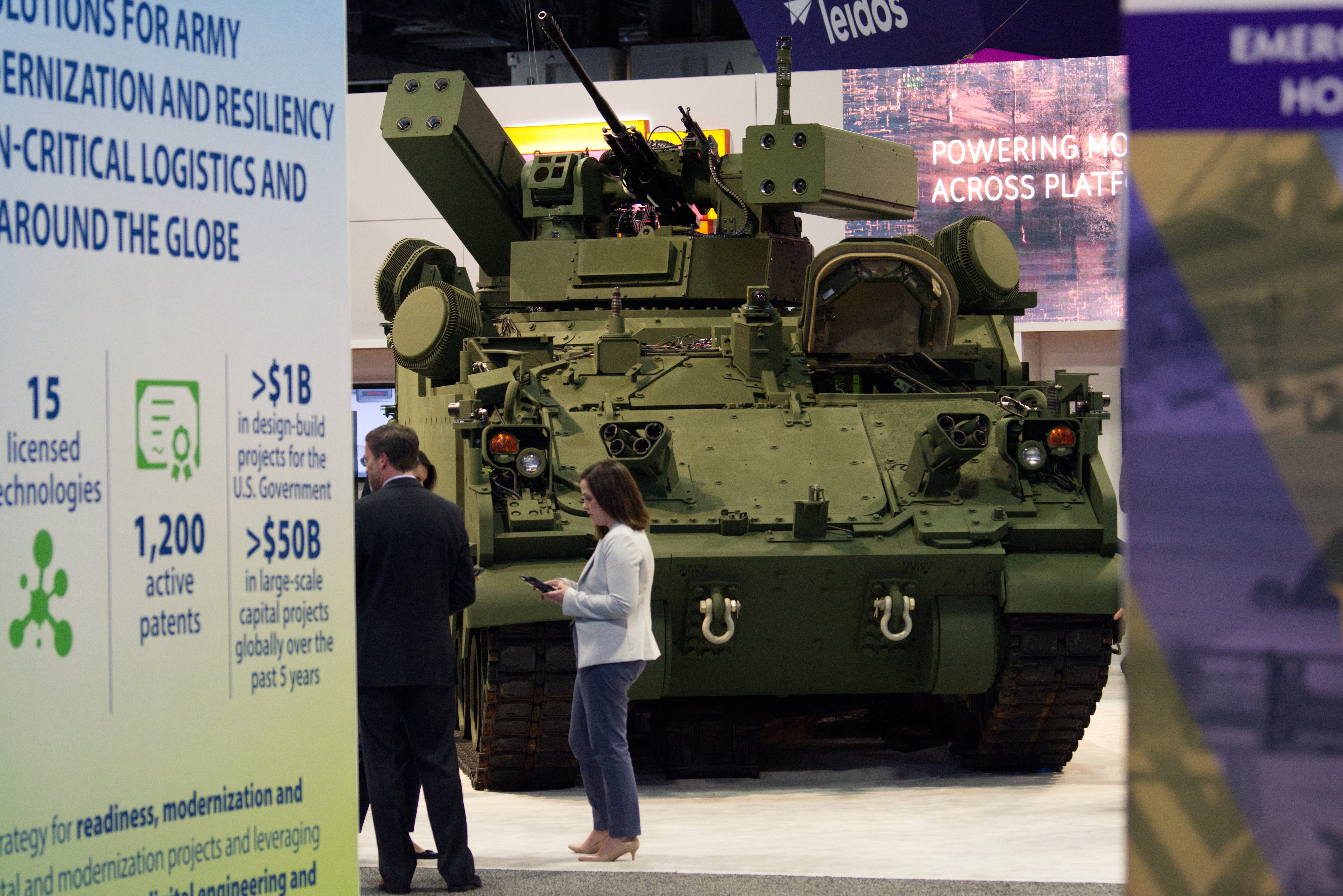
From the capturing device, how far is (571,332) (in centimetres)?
918

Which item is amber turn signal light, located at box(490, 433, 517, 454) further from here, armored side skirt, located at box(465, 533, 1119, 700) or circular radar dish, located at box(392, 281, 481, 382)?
circular radar dish, located at box(392, 281, 481, 382)

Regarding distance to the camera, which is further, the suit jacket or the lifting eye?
the lifting eye

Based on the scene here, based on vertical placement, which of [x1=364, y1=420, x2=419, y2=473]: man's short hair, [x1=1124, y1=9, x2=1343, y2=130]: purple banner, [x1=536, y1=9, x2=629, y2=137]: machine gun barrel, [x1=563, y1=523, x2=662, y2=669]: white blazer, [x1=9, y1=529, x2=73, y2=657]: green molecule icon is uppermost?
[x1=536, y1=9, x2=629, y2=137]: machine gun barrel

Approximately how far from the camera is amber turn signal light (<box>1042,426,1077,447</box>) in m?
7.67

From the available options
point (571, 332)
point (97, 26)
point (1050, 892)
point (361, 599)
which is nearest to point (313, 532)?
point (97, 26)

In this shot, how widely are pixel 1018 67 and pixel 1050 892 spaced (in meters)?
9.85

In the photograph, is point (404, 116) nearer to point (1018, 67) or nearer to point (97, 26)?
point (1018, 67)

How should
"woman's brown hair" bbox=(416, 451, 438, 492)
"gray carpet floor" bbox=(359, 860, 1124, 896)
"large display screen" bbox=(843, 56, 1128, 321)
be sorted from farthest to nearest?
"large display screen" bbox=(843, 56, 1128, 321)
"woman's brown hair" bbox=(416, 451, 438, 492)
"gray carpet floor" bbox=(359, 860, 1124, 896)

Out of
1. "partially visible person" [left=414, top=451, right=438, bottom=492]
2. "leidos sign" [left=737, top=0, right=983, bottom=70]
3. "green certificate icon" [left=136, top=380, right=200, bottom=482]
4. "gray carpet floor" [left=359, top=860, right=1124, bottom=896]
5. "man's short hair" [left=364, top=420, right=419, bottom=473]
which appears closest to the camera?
"green certificate icon" [left=136, top=380, right=200, bottom=482]

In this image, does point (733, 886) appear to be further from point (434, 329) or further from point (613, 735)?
point (434, 329)

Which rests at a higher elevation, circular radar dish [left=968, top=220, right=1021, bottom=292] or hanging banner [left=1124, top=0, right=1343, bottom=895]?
circular radar dish [left=968, top=220, right=1021, bottom=292]

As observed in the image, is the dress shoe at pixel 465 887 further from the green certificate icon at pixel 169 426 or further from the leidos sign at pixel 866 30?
the leidos sign at pixel 866 30

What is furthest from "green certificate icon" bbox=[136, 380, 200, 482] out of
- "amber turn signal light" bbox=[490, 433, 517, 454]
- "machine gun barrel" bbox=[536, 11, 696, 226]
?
"machine gun barrel" bbox=[536, 11, 696, 226]

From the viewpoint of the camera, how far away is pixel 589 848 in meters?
5.83
